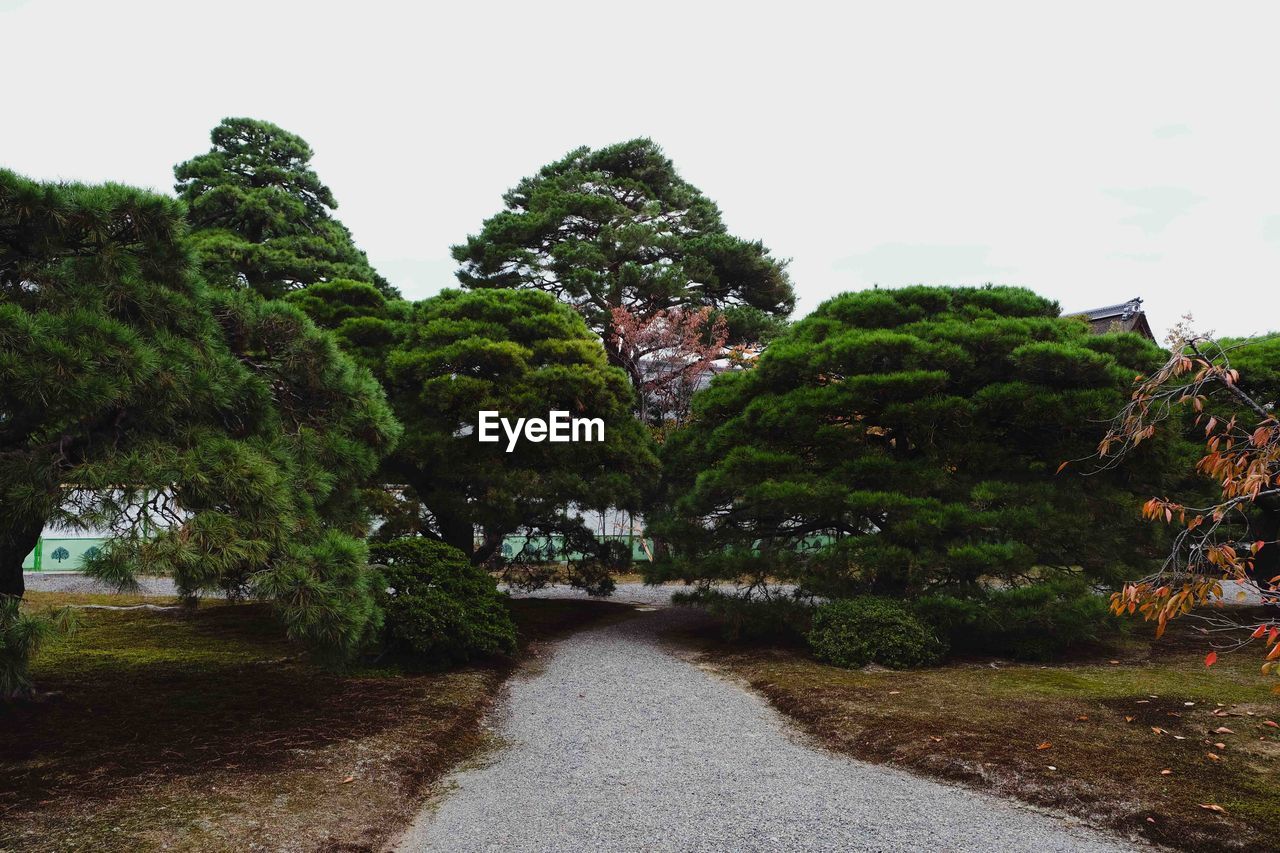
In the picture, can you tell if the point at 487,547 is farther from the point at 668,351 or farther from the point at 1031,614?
the point at 668,351

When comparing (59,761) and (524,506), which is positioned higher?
(524,506)

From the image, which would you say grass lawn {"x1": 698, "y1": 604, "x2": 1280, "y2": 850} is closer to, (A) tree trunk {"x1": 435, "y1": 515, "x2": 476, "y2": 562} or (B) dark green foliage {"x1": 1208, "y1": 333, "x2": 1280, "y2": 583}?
(B) dark green foliage {"x1": 1208, "y1": 333, "x2": 1280, "y2": 583}

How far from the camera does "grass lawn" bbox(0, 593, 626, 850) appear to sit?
10.7 feet

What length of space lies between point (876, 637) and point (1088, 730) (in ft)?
→ 6.84

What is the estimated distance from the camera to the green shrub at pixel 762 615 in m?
7.52

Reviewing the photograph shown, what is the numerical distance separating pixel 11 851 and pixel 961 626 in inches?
262

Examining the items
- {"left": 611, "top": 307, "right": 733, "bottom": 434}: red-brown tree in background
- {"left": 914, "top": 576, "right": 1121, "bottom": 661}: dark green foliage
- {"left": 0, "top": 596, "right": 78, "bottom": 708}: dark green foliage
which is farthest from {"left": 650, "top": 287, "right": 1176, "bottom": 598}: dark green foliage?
{"left": 611, "top": 307, "right": 733, "bottom": 434}: red-brown tree in background

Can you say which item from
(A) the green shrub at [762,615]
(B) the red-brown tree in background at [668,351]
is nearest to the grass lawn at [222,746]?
(A) the green shrub at [762,615]

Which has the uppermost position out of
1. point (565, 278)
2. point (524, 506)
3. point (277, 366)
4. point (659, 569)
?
point (565, 278)

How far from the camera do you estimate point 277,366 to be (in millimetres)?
4594

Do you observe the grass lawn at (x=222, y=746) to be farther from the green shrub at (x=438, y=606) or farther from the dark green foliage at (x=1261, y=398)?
the dark green foliage at (x=1261, y=398)

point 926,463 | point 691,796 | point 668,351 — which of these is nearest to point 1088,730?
point 691,796

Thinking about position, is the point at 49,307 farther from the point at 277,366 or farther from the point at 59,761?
the point at 59,761

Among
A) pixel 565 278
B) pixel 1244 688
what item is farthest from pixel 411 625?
pixel 565 278
